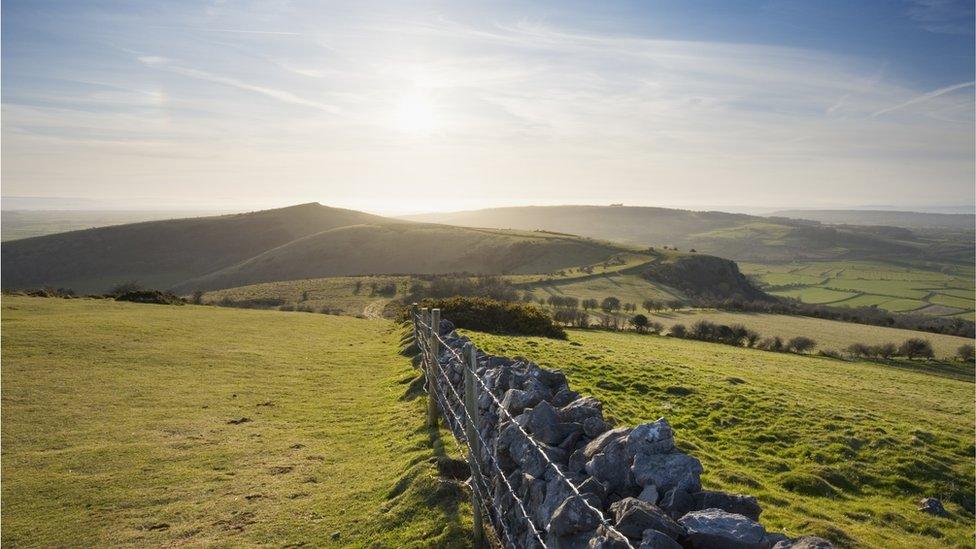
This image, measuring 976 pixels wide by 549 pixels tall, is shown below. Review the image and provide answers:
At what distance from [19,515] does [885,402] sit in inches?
1211

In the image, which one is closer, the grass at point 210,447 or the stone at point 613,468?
the stone at point 613,468

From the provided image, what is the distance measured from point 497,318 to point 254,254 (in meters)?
156

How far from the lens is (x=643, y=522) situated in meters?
4.65

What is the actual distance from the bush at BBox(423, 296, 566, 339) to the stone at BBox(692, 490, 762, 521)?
25170 mm

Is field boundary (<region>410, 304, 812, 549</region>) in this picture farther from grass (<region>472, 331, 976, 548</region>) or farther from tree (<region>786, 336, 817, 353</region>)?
tree (<region>786, 336, 817, 353</region>)

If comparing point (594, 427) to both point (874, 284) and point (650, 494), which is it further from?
point (874, 284)

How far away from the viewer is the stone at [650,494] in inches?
209

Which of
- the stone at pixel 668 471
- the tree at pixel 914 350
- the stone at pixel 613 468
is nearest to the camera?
the stone at pixel 668 471

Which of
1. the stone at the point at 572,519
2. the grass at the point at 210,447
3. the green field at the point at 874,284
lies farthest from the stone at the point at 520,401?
the green field at the point at 874,284

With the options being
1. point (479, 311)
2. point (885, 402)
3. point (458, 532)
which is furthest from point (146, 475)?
point (885, 402)

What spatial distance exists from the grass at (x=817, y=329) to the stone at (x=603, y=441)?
4886 centimetres

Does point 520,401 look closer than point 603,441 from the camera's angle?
No

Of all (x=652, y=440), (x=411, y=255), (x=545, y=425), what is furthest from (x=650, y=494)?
(x=411, y=255)

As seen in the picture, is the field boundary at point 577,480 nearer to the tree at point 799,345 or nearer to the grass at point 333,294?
the tree at point 799,345
